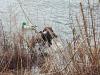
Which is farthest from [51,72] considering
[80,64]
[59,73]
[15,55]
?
[15,55]

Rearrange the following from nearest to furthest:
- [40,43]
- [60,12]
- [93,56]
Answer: [93,56], [40,43], [60,12]

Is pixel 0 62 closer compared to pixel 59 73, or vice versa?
pixel 59 73

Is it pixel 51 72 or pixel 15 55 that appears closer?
pixel 51 72

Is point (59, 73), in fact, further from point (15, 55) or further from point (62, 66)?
point (15, 55)

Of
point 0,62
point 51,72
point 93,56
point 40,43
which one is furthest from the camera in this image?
point 40,43

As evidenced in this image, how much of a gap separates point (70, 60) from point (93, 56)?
0.23 meters

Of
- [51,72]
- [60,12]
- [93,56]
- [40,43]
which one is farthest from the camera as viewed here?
[60,12]

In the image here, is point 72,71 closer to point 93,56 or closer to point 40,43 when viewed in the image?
point 93,56

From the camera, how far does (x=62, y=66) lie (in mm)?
3980

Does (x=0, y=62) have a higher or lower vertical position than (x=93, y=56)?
lower

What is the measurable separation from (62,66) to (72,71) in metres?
0.29

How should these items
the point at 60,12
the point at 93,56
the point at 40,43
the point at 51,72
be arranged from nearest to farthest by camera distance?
the point at 93,56 → the point at 51,72 → the point at 40,43 → the point at 60,12

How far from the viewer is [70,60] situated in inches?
146

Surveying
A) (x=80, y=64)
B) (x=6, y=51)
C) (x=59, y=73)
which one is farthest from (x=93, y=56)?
(x=6, y=51)
